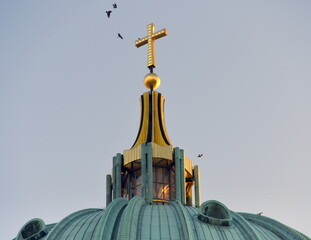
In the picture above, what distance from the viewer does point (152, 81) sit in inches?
2869

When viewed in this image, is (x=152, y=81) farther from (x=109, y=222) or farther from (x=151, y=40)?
(x=109, y=222)

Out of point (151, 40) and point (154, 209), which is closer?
point (154, 209)

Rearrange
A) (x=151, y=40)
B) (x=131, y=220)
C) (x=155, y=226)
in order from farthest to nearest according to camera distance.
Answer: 1. (x=151, y=40)
2. (x=155, y=226)
3. (x=131, y=220)

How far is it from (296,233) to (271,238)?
7.71 ft

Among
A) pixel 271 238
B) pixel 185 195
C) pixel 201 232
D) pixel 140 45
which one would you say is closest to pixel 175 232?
pixel 201 232

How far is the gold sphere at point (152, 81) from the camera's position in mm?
72875

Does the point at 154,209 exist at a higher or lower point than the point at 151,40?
lower

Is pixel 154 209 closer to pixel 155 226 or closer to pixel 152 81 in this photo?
pixel 155 226

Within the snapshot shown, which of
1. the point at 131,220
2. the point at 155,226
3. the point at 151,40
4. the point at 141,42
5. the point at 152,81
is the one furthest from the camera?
the point at 141,42

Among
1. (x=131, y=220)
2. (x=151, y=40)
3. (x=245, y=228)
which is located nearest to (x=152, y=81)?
(x=151, y=40)

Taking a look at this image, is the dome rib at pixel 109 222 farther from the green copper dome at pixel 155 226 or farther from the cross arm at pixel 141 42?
the cross arm at pixel 141 42

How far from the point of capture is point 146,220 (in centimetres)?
5359

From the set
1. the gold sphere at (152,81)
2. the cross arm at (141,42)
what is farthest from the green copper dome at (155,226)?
the cross arm at (141,42)

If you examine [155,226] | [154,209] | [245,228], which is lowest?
[155,226]
